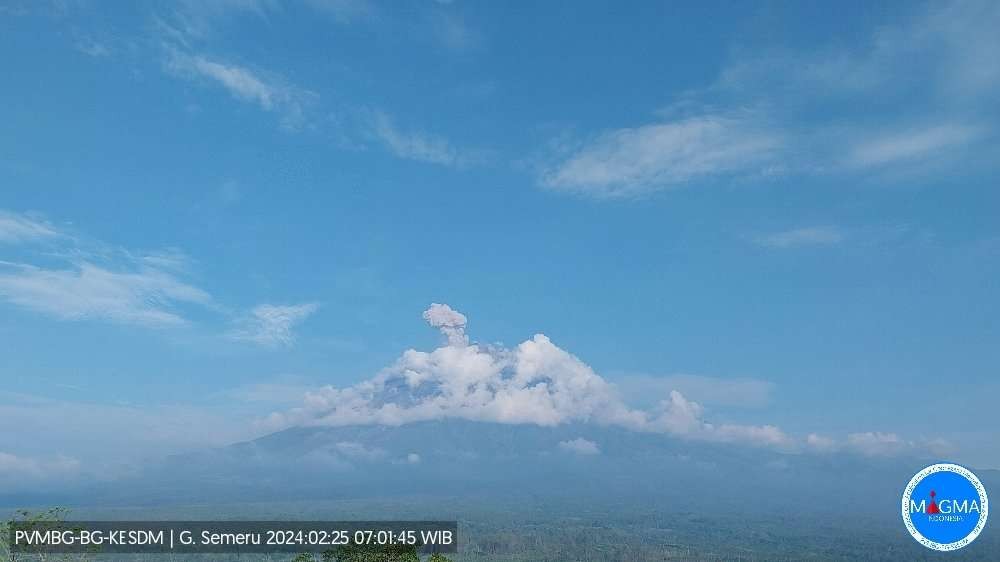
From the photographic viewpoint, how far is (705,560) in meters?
200

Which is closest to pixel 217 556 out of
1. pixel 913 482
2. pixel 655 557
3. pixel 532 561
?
pixel 532 561

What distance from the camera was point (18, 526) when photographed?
3425 centimetres

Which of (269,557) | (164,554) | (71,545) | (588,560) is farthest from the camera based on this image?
(588,560)

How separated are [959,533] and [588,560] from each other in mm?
153954

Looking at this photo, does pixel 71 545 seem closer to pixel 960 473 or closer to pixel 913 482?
pixel 913 482

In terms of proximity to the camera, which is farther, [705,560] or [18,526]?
[705,560]

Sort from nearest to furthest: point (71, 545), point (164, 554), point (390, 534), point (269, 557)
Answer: point (71, 545), point (390, 534), point (164, 554), point (269, 557)

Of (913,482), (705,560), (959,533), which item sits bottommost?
(705,560)

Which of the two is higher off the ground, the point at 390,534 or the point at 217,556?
the point at 390,534

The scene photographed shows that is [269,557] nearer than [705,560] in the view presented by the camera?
Yes

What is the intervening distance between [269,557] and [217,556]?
1331 centimetres

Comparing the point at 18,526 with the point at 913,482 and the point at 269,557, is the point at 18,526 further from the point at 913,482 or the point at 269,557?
the point at 269,557

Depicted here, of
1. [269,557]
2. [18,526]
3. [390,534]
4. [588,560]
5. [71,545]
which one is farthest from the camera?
[588,560]

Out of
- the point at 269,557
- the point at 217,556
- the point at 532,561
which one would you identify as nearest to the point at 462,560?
the point at 532,561
